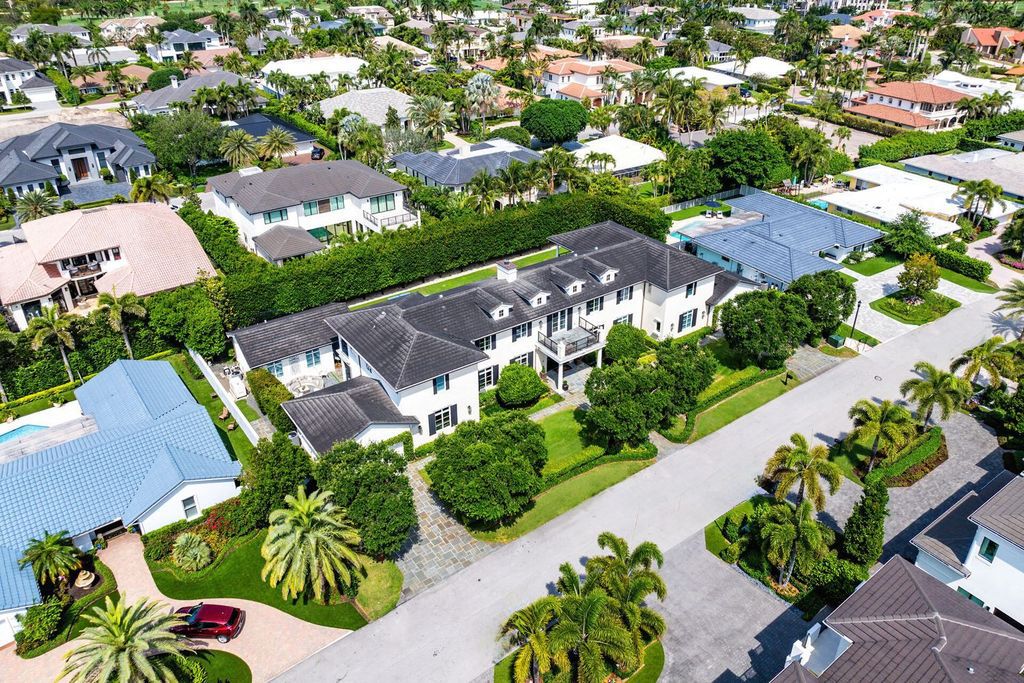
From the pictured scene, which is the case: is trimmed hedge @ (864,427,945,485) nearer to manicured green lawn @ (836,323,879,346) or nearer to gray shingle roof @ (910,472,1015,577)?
gray shingle roof @ (910,472,1015,577)

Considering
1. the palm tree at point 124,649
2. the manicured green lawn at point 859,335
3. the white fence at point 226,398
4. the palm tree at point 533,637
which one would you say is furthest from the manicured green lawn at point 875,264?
the palm tree at point 124,649

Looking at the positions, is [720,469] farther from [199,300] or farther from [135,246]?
[135,246]

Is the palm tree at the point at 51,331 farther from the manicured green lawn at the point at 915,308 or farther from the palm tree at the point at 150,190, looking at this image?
the manicured green lawn at the point at 915,308

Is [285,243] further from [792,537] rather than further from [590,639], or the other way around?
[792,537]

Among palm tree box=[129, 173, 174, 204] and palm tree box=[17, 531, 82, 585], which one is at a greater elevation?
palm tree box=[129, 173, 174, 204]

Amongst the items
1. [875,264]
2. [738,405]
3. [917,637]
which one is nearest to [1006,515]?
[917,637]

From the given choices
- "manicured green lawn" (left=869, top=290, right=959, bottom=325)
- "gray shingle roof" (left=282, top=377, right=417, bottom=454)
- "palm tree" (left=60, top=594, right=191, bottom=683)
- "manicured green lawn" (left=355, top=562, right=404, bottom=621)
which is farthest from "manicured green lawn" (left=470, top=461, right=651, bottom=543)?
"manicured green lawn" (left=869, top=290, right=959, bottom=325)
